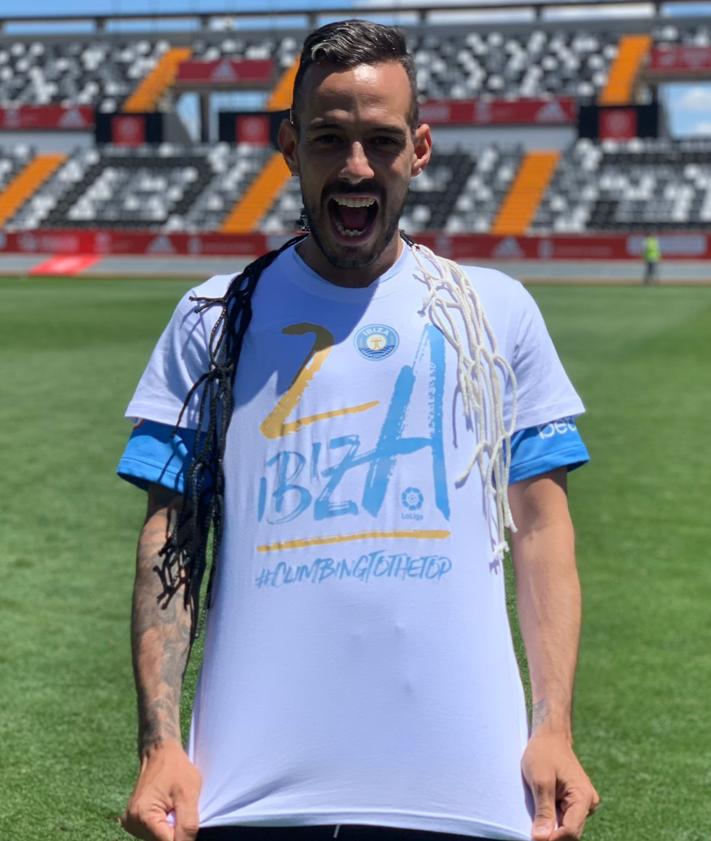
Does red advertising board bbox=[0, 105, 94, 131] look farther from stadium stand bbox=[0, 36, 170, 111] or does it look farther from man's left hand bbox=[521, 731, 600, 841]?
man's left hand bbox=[521, 731, 600, 841]

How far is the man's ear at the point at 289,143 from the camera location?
198 cm

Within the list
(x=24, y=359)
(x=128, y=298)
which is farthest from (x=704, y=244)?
(x=24, y=359)

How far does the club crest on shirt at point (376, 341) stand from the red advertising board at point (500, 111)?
46078 mm

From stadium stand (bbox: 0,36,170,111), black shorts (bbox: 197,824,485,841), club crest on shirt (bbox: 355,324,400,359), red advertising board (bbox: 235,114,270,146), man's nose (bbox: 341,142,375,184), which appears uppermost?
man's nose (bbox: 341,142,375,184)

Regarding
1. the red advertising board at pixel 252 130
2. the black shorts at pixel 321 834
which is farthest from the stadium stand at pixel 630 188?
the black shorts at pixel 321 834

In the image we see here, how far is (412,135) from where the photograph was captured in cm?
196

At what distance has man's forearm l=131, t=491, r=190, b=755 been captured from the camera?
72.9 inches

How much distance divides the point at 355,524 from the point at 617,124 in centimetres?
4608

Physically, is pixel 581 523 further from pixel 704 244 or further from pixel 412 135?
pixel 704 244

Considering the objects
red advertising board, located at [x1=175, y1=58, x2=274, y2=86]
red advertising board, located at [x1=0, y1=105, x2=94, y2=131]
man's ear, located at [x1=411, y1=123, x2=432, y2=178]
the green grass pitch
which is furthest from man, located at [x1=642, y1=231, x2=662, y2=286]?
man's ear, located at [x1=411, y1=123, x2=432, y2=178]

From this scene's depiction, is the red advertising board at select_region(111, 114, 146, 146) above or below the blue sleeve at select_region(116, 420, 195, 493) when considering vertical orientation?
below

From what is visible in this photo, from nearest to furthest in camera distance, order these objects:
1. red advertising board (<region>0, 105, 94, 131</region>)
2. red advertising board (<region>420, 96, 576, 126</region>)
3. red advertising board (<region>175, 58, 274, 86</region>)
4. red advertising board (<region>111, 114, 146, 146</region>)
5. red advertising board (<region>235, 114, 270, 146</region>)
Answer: red advertising board (<region>420, 96, 576, 126</region>)
red advertising board (<region>235, 114, 270, 146</region>)
red advertising board (<region>111, 114, 146, 146</region>)
red advertising board (<region>0, 105, 94, 131</region>)
red advertising board (<region>175, 58, 274, 86</region>)

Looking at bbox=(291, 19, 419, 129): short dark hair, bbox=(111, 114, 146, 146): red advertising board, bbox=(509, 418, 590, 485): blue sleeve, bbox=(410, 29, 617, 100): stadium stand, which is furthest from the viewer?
bbox=(410, 29, 617, 100): stadium stand

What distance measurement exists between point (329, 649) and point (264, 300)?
0.53 m
